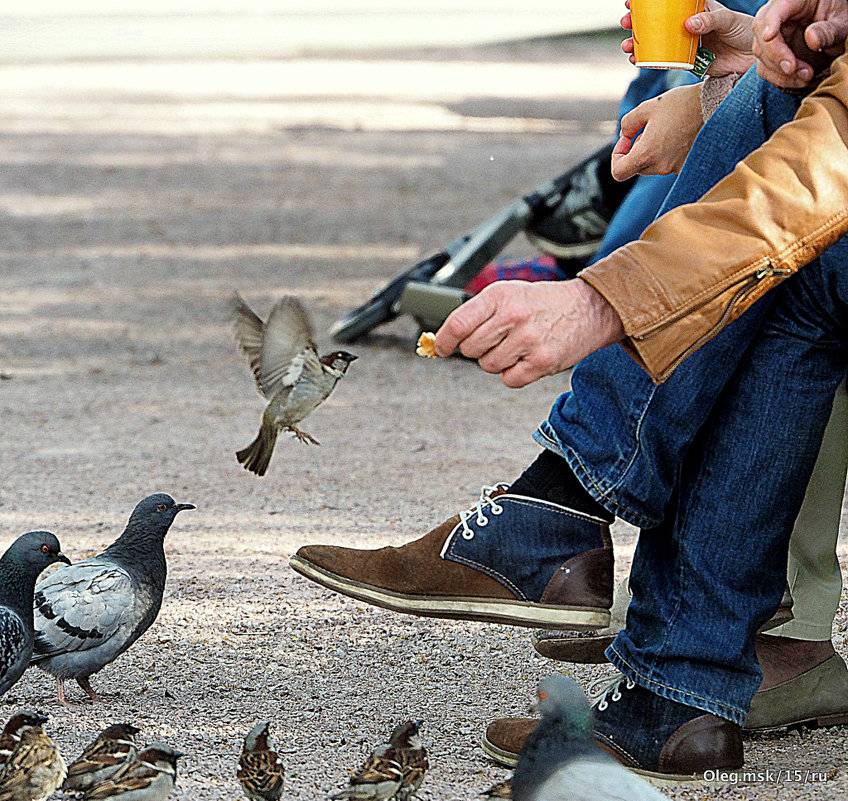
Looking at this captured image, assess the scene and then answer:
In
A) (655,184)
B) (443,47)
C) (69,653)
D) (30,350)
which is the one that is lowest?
(69,653)

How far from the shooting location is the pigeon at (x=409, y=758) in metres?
2.26

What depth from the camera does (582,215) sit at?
19.9 feet

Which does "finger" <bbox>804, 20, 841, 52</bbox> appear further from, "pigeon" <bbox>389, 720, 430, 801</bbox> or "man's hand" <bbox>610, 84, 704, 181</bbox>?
"pigeon" <bbox>389, 720, 430, 801</bbox>

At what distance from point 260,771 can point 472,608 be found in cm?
55

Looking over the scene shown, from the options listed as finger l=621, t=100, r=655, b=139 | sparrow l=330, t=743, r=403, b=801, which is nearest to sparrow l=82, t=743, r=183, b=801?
sparrow l=330, t=743, r=403, b=801

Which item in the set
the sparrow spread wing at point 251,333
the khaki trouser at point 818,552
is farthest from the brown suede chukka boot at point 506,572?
the sparrow spread wing at point 251,333

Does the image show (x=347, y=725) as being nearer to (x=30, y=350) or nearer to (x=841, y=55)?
(x=841, y=55)

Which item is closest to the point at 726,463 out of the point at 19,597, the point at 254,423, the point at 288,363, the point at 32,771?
the point at 288,363

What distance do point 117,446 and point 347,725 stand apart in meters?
2.32

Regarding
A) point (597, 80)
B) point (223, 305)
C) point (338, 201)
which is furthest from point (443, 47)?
point (223, 305)

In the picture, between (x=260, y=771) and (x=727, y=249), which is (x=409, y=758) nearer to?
(x=260, y=771)

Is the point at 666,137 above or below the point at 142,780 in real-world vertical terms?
above

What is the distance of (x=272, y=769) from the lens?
7.49 feet

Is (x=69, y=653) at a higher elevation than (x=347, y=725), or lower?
higher
